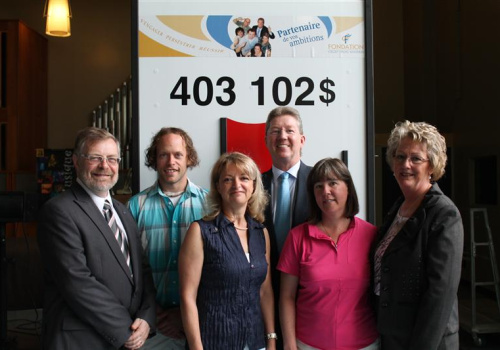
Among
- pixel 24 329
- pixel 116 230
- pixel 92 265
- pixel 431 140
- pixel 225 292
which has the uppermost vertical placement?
pixel 431 140

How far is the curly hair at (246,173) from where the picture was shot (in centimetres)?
210

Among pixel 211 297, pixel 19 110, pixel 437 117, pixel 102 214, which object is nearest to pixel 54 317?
pixel 102 214

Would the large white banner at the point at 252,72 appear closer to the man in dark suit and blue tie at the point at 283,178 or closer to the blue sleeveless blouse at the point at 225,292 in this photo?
the man in dark suit and blue tie at the point at 283,178

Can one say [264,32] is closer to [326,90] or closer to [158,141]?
[326,90]

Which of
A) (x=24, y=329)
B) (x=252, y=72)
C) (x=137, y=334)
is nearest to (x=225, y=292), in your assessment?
(x=137, y=334)

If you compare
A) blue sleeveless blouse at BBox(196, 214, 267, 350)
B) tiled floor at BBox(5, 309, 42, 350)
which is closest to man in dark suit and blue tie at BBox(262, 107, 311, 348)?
blue sleeveless blouse at BBox(196, 214, 267, 350)

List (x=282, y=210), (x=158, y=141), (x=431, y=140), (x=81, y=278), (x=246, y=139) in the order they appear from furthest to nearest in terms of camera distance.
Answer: (x=246, y=139) → (x=282, y=210) → (x=158, y=141) → (x=431, y=140) → (x=81, y=278)

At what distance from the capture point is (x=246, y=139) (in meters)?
2.74

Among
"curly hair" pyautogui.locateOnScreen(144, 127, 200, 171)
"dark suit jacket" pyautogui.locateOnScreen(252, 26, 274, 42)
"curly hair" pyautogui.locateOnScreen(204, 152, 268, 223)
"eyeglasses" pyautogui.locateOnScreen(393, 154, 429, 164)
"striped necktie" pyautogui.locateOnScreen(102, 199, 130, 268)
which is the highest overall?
"dark suit jacket" pyautogui.locateOnScreen(252, 26, 274, 42)

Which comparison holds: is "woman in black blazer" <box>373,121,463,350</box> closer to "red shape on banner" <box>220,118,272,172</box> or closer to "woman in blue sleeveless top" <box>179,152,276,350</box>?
"woman in blue sleeveless top" <box>179,152,276,350</box>

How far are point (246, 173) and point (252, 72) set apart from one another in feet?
2.69

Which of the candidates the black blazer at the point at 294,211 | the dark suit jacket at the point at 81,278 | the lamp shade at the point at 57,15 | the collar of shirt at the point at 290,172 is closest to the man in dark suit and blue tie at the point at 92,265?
the dark suit jacket at the point at 81,278

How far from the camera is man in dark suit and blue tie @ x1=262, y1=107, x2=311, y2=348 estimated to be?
2.38m

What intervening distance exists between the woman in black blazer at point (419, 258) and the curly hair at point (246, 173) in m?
0.49
